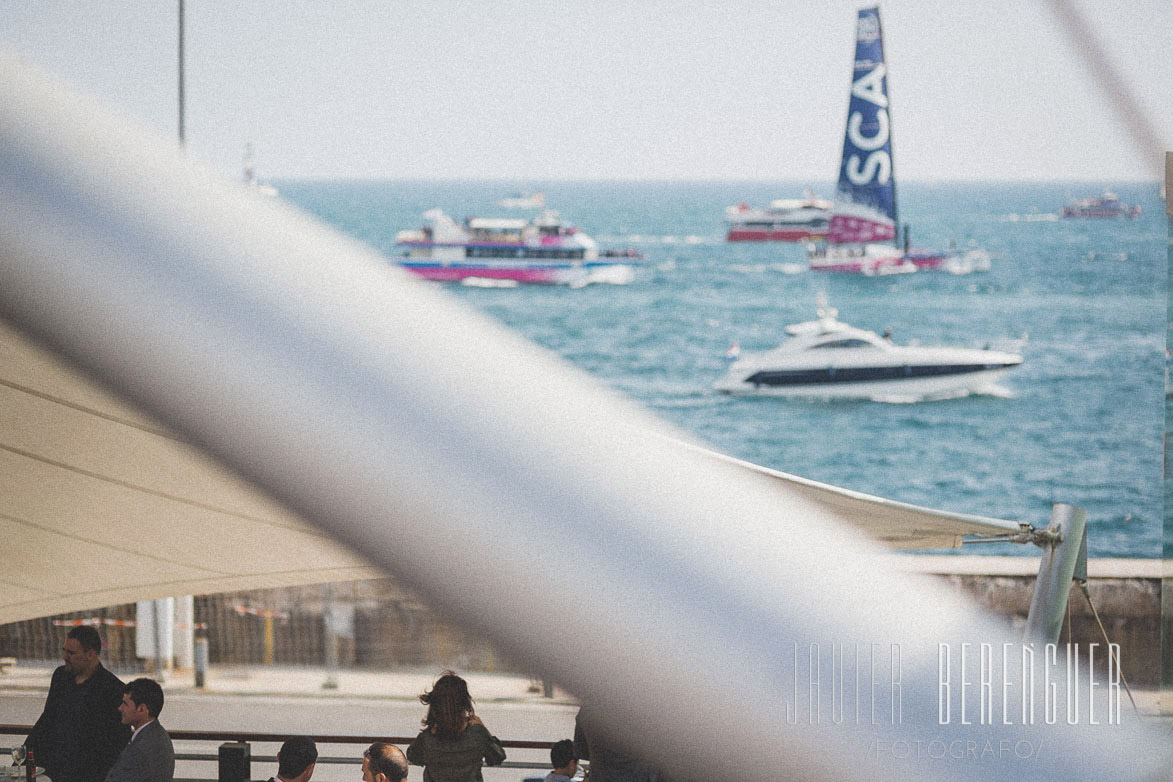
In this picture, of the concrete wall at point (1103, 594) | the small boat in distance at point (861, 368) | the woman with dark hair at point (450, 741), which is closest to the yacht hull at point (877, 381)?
the small boat in distance at point (861, 368)

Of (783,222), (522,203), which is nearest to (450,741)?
(783,222)

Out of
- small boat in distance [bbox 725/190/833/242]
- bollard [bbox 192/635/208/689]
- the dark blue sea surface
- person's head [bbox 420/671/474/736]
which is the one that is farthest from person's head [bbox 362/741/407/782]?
small boat in distance [bbox 725/190/833/242]

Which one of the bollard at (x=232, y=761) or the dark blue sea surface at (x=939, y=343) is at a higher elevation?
the dark blue sea surface at (x=939, y=343)

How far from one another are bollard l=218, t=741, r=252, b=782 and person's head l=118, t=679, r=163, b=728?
1539 millimetres

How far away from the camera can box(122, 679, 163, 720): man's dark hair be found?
422 cm

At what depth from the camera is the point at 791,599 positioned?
0.34m

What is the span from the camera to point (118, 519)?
339cm

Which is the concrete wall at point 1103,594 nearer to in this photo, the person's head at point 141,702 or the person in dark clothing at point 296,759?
the person in dark clothing at point 296,759

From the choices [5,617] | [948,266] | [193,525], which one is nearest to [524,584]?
[193,525]

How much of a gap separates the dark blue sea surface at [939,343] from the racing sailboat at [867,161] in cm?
446

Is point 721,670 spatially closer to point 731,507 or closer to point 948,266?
point 731,507

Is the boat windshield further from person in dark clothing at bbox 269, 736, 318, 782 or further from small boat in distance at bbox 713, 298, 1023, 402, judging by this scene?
person in dark clothing at bbox 269, 736, 318, 782

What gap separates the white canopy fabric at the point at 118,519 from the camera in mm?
2629

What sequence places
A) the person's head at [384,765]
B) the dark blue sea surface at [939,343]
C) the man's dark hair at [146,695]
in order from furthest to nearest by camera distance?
the dark blue sea surface at [939,343], the man's dark hair at [146,695], the person's head at [384,765]
